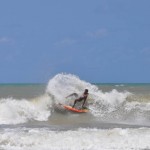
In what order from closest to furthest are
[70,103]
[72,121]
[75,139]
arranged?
[75,139], [72,121], [70,103]

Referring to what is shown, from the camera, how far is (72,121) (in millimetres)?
20281

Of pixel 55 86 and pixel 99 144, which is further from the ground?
pixel 55 86

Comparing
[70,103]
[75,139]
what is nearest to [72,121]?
[70,103]

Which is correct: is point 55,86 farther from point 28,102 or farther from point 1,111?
point 1,111

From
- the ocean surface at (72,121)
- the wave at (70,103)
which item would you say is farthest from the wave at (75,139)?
the wave at (70,103)

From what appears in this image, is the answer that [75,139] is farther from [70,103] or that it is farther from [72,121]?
[70,103]

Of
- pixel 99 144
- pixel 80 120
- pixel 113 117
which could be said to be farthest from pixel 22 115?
pixel 99 144

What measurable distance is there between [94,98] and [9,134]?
12.1m

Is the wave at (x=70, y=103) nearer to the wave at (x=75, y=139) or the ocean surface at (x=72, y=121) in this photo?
the ocean surface at (x=72, y=121)

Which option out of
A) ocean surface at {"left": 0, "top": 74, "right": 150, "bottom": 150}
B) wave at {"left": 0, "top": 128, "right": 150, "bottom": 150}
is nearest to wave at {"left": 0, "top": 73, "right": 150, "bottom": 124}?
ocean surface at {"left": 0, "top": 74, "right": 150, "bottom": 150}

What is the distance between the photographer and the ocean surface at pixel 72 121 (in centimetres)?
1354

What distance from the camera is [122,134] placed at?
14492 mm

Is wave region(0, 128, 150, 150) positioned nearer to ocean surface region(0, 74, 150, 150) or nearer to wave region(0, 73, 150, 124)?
ocean surface region(0, 74, 150, 150)

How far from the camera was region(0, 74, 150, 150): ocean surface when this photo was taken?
13.5 m
